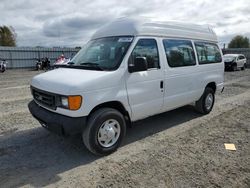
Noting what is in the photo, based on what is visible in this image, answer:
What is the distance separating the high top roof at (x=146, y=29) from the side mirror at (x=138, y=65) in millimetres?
644

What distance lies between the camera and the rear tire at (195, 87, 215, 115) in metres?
6.66

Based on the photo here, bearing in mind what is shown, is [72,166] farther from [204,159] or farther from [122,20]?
[122,20]

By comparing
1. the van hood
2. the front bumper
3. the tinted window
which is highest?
the tinted window

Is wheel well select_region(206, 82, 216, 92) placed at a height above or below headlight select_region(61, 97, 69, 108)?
below

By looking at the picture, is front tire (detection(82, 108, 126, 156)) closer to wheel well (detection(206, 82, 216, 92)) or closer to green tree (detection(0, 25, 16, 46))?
wheel well (detection(206, 82, 216, 92))

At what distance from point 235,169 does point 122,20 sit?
3.48 m

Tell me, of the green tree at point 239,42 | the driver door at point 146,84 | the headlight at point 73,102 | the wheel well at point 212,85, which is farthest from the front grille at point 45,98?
the green tree at point 239,42

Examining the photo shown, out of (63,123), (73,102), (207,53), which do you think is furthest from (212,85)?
(63,123)

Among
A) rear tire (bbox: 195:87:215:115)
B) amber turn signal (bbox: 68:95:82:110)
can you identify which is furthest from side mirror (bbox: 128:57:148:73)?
rear tire (bbox: 195:87:215:115)

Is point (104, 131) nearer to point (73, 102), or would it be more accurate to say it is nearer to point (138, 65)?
point (73, 102)

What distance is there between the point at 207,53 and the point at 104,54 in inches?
132

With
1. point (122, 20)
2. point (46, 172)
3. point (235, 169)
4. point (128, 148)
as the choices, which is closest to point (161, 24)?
point (122, 20)

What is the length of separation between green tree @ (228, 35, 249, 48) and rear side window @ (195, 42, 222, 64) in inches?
3005

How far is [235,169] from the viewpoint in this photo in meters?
3.82
